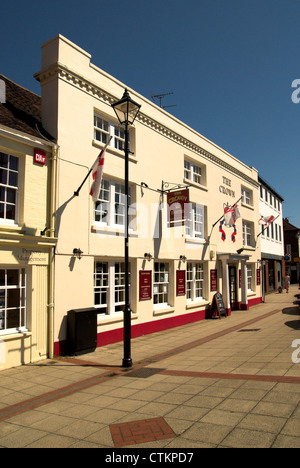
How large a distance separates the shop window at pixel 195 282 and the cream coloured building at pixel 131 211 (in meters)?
0.05

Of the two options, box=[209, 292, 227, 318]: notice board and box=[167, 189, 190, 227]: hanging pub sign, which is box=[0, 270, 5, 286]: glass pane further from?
box=[209, 292, 227, 318]: notice board

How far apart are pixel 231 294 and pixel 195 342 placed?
1075 cm

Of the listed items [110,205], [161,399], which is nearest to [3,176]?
[110,205]

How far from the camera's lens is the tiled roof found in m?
9.71

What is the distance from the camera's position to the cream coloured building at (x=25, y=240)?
8930mm

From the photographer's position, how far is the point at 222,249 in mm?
20203

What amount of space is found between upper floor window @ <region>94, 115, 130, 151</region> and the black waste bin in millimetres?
5890

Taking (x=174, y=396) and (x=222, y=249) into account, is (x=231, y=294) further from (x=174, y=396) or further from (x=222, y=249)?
(x=174, y=396)

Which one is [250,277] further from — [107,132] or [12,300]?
[12,300]

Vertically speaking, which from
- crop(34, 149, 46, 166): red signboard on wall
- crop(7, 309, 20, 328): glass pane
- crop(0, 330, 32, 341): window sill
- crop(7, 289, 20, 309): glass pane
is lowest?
crop(0, 330, 32, 341): window sill

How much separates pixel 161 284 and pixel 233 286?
8.77 meters

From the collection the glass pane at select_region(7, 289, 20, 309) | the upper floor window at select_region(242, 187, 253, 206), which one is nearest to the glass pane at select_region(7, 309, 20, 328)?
the glass pane at select_region(7, 289, 20, 309)

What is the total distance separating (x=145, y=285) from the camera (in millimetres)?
13539

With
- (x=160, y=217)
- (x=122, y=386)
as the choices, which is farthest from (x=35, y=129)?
(x=122, y=386)
